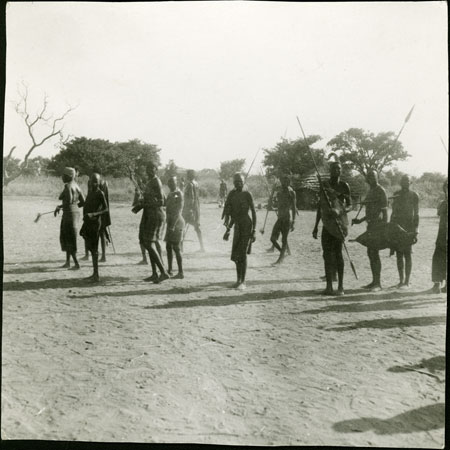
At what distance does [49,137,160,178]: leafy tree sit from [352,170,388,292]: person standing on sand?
11.5 ft

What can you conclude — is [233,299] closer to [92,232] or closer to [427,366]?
[92,232]

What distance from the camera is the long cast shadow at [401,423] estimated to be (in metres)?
3.36

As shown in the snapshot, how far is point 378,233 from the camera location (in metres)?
6.70

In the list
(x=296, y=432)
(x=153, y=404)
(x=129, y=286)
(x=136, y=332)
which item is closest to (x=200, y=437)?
(x=153, y=404)

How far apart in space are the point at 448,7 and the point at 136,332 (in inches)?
175

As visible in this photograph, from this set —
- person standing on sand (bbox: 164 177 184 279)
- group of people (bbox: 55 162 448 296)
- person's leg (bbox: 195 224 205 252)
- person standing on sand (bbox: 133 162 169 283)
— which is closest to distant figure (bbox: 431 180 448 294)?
group of people (bbox: 55 162 448 296)

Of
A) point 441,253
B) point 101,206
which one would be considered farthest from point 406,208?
point 101,206

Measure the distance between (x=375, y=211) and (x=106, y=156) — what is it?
17.6 ft

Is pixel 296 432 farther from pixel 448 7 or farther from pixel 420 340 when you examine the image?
pixel 448 7

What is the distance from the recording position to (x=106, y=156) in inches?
360

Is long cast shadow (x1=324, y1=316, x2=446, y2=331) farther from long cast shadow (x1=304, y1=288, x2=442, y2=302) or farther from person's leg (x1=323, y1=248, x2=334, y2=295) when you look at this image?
person's leg (x1=323, y1=248, x2=334, y2=295)

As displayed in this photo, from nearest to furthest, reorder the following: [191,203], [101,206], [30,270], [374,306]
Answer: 1. [374,306]
2. [101,206]
3. [30,270]
4. [191,203]

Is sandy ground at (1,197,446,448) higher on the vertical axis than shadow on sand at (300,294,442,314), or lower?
lower

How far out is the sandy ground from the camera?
344 centimetres
